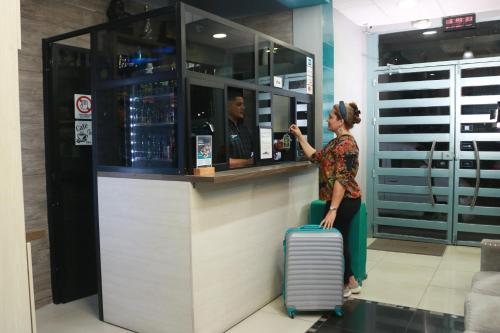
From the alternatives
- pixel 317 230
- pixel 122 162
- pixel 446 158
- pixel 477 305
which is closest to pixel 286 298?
pixel 317 230

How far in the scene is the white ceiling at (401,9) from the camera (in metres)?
4.88

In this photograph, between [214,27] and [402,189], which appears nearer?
[214,27]

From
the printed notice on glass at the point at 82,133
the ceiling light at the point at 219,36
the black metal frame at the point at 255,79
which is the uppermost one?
the ceiling light at the point at 219,36

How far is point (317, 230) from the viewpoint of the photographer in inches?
129

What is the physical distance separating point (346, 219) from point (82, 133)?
239 centimetres

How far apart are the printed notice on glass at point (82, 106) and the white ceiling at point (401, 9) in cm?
294

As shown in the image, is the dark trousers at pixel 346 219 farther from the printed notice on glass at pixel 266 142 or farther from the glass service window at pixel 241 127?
the glass service window at pixel 241 127

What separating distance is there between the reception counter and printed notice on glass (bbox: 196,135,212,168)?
13 cm

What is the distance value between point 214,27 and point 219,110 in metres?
1.78

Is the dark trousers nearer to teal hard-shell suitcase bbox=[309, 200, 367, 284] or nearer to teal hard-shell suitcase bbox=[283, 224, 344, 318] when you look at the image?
teal hard-shell suitcase bbox=[309, 200, 367, 284]

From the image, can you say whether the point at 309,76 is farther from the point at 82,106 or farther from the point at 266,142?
the point at 82,106

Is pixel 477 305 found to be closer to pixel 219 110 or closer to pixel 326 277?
pixel 326 277

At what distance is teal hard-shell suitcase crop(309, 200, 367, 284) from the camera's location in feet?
12.2

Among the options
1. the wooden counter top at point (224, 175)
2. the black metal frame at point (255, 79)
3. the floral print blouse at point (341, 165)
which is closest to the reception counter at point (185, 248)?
the wooden counter top at point (224, 175)
